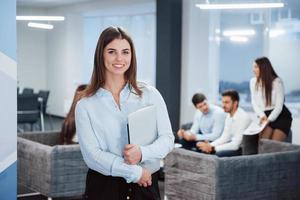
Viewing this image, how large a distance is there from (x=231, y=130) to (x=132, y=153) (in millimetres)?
3090

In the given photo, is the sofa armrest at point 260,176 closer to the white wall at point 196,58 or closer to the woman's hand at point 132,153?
the woman's hand at point 132,153

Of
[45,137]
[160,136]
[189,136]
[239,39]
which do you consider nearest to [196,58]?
[239,39]

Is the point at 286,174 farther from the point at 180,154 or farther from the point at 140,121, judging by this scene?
the point at 140,121

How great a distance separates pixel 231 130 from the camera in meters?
4.78

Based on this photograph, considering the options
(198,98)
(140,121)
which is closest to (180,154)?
(198,98)

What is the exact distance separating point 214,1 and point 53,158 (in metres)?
A: 4.57

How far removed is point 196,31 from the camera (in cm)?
789

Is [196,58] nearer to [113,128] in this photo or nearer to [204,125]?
[204,125]

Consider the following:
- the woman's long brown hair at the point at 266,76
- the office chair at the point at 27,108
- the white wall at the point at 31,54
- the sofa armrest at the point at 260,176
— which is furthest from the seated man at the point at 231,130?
the white wall at the point at 31,54

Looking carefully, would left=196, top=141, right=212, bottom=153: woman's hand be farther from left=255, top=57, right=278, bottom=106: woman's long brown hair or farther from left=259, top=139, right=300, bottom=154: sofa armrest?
left=255, top=57, right=278, bottom=106: woman's long brown hair

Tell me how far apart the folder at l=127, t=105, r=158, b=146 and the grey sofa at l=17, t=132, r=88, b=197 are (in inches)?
84.1

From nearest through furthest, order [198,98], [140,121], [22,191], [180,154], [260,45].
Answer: [140,121] < [180,154] < [22,191] < [198,98] < [260,45]

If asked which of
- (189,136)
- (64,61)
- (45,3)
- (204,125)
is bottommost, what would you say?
(189,136)

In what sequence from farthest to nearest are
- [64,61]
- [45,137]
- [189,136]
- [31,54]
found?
[31,54] → [64,61] → [189,136] → [45,137]
